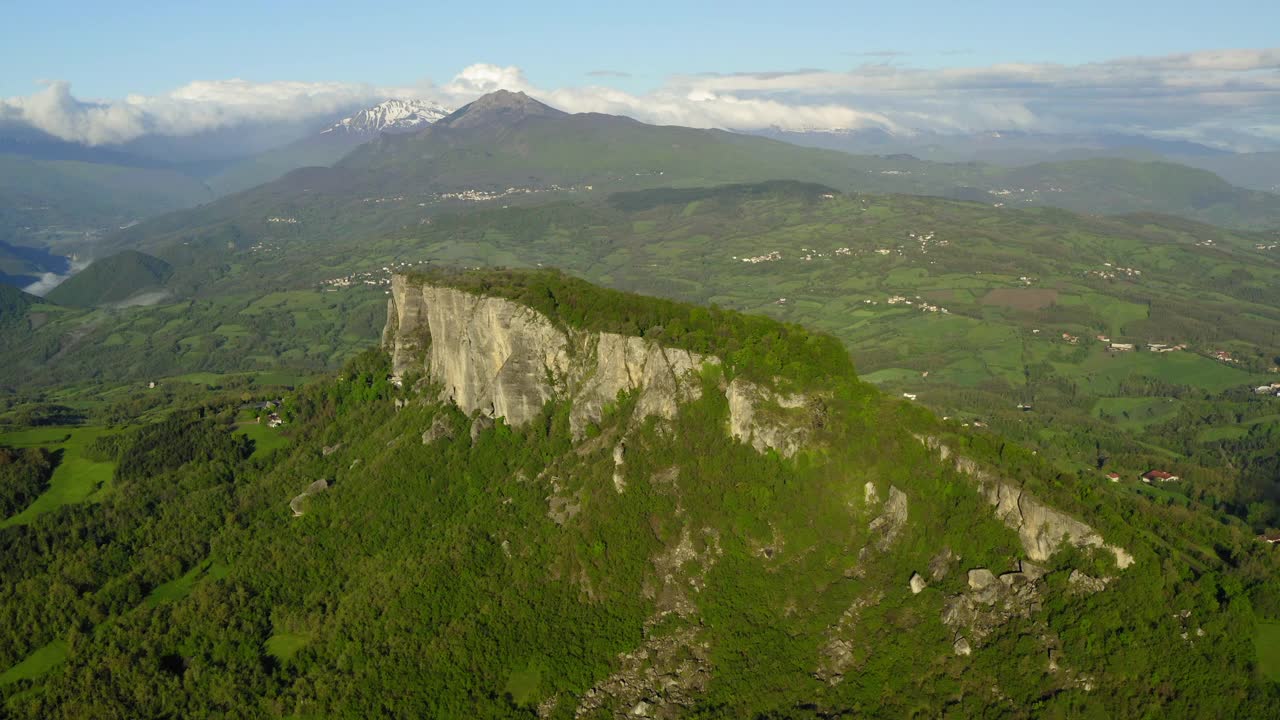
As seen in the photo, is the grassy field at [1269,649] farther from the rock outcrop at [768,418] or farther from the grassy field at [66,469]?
the grassy field at [66,469]

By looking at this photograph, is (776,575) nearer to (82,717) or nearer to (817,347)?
(817,347)

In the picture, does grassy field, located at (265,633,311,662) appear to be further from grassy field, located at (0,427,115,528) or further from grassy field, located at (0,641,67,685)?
grassy field, located at (0,427,115,528)

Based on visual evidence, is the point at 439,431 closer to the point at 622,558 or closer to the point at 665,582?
the point at 622,558

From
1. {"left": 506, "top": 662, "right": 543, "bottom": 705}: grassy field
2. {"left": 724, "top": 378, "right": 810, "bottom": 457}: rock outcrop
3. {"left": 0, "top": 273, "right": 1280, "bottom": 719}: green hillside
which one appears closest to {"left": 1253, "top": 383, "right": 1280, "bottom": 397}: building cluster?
{"left": 0, "top": 273, "right": 1280, "bottom": 719}: green hillside

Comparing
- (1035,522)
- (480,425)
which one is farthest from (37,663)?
(1035,522)

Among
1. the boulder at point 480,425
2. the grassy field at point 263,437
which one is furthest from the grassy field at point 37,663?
the boulder at point 480,425

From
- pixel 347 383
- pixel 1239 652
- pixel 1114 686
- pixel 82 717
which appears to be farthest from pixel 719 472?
pixel 347 383

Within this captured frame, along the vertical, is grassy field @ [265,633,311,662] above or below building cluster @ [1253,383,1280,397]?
above
